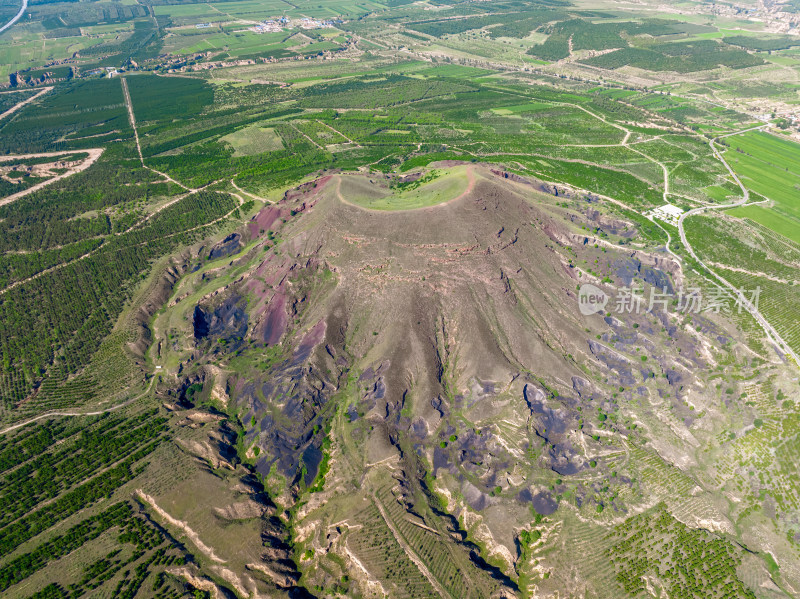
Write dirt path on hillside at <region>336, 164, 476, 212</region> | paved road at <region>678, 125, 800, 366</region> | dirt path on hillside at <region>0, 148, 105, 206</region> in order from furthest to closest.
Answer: dirt path on hillside at <region>0, 148, 105, 206</region>, dirt path on hillside at <region>336, 164, 476, 212</region>, paved road at <region>678, 125, 800, 366</region>

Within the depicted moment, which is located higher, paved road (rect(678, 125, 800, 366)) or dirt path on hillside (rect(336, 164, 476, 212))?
dirt path on hillside (rect(336, 164, 476, 212))

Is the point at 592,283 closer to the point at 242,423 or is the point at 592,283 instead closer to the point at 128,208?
the point at 242,423

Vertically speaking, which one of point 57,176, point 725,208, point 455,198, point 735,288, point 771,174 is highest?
point 455,198

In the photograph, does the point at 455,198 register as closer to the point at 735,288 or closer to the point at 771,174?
the point at 735,288

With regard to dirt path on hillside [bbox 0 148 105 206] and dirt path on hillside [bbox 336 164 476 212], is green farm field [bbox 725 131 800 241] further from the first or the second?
A: dirt path on hillside [bbox 0 148 105 206]

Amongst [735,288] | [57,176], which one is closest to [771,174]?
[735,288]

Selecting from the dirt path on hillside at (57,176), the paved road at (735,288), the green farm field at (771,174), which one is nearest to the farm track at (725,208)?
the paved road at (735,288)

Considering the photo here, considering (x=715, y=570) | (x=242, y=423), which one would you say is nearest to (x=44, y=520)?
(x=242, y=423)

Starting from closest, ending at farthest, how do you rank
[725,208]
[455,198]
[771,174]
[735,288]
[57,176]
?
[455,198], [735,288], [725,208], [57,176], [771,174]

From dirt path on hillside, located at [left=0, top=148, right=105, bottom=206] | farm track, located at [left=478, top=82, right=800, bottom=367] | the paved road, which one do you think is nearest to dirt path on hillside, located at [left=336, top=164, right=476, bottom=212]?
farm track, located at [left=478, top=82, right=800, bottom=367]

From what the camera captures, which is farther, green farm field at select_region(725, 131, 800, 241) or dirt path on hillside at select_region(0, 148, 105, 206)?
dirt path on hillside at select_region(0, 148, 105, 206)

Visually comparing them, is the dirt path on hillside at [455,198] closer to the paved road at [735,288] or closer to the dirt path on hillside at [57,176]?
the paved road at [735,288]
